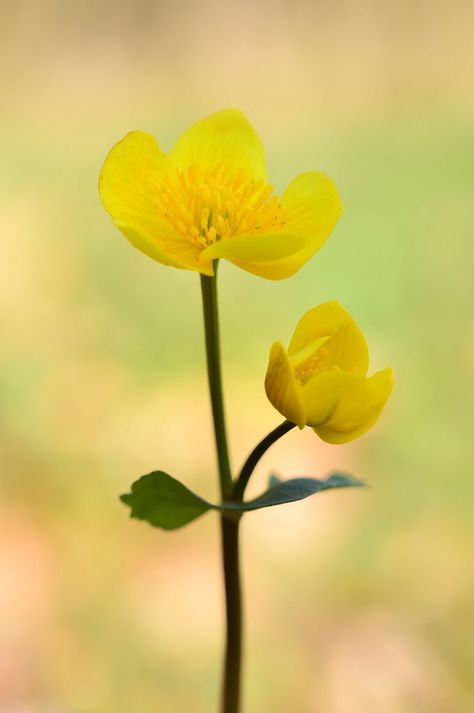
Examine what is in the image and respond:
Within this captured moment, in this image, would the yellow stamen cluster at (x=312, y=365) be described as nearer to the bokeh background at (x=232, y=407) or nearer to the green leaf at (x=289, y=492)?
the green leaf at (x=289, y=492)

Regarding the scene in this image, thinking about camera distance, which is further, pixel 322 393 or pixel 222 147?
pixel 222 147

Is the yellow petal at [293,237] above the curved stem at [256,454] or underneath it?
above

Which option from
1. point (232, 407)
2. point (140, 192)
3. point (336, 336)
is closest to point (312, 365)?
point (336, 336)

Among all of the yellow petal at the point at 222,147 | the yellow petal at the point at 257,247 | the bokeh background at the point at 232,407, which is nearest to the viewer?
the yellow petal at the point at 257,247

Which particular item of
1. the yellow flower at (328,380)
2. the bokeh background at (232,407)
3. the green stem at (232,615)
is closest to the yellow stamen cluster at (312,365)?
the yellow flower at (328,380)

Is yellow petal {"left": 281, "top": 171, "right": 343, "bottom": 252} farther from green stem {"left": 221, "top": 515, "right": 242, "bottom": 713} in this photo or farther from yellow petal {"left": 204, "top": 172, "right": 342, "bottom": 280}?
green stem {"left": 221, "top": 515, "right": 242, "bottom": 713}

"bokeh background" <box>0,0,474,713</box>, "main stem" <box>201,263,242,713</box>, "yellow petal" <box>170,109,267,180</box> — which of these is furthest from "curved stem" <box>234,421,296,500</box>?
"bokeh background" <box>0,0,474,713</box>

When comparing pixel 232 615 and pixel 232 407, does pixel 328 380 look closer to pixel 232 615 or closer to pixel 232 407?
pixel 232 615
